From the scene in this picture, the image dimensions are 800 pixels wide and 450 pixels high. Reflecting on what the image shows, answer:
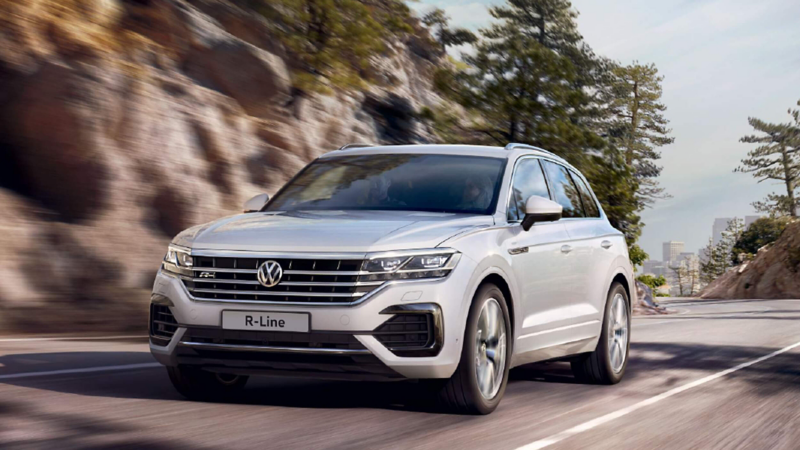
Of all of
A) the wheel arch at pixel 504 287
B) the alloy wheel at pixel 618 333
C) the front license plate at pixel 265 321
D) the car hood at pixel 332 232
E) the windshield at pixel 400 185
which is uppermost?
the windshield at pixel 400 185

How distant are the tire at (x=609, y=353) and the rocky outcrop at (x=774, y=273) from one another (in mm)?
77553

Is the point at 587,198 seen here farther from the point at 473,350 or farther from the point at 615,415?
the point at 473,350

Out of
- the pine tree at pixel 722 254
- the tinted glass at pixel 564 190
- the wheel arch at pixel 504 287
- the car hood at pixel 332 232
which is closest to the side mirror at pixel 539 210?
the car hood at pixel 332 232

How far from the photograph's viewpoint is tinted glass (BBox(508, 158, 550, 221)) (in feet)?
23.8

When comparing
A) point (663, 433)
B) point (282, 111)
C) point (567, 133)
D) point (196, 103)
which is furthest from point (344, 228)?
point (567, 133)

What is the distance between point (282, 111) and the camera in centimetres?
2362

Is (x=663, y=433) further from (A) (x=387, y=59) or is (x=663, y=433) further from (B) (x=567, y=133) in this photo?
(A) (x=387, y=59)

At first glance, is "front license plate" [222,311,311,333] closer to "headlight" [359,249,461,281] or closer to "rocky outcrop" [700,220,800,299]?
"headlight" [359,249,461,281]

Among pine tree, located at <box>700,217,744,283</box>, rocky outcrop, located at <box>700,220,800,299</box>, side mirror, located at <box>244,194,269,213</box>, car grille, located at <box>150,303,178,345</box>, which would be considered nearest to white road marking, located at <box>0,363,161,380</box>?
car grille, located at <box>150,303,178,345</box>

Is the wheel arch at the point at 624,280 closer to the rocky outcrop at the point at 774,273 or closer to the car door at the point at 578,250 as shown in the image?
the car door at the point at 578,250

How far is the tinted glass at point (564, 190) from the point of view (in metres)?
8.34

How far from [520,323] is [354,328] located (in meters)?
1.53

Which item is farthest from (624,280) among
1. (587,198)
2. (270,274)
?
(270,274)

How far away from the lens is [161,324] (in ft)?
20.3
